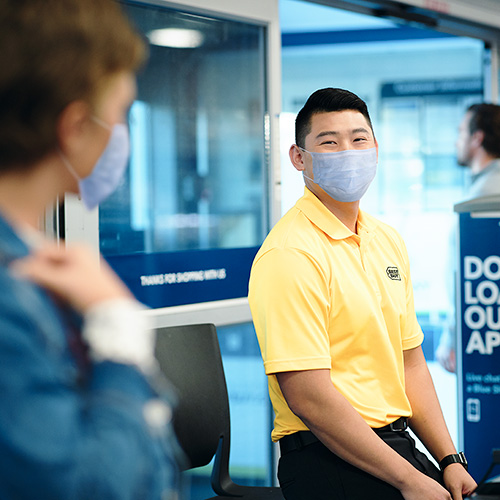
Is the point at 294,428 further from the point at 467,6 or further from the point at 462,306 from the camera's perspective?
the point at 467,6

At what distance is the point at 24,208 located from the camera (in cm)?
67

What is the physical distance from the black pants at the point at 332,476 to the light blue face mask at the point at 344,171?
0.64m

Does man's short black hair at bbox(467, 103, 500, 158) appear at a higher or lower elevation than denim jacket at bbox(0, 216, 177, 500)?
higher

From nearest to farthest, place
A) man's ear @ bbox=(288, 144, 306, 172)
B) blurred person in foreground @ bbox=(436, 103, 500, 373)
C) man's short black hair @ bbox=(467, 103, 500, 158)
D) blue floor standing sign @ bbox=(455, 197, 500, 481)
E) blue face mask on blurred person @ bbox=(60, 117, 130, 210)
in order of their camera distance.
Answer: blue face mask on blurred person @ bbox=(60, 117, 130, 210)
man's ear @ bbox=(288, 144, 306, 172)
blue floor standing sign @ bbox=(455, 197, 500, 481)
blurred person in foreground @ bbox=(436, 103, 500, 373)
man's short black hair @ bbox=(467, 103, 500, 158)

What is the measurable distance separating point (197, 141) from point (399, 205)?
11.4 ft

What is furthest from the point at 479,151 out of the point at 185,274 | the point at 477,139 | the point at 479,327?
the point at 185,274

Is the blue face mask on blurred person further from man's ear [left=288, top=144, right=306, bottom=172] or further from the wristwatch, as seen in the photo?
the wristwatch

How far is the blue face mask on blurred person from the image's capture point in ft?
2.36

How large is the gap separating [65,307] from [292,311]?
36.8 inches

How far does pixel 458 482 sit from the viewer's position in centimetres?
165

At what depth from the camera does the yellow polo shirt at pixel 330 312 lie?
1.52 m

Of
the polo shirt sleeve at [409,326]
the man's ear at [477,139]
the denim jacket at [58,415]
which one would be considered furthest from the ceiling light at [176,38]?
the denim jacket at [58,415]

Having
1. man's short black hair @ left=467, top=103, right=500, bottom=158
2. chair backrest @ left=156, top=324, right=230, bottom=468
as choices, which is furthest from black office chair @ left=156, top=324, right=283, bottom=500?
man's short black hair @ left=467, top=103, right=500, bottom=158

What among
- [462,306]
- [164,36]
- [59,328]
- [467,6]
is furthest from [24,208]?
[467,6]
